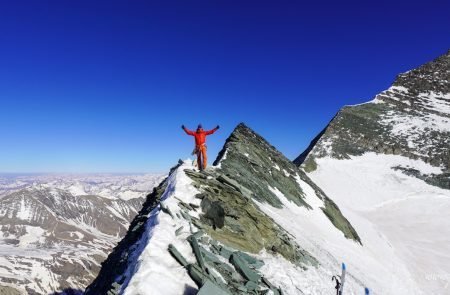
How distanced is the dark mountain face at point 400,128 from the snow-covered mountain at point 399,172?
6.8 inches

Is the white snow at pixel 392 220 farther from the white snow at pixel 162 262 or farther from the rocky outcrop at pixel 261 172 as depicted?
the white snow at pixel 162 262

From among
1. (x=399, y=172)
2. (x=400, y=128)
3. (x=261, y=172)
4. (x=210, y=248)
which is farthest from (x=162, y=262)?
(x=400, y=128)

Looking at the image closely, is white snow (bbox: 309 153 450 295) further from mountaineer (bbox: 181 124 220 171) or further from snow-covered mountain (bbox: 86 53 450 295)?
mountaineer (bbox: 181 124 220 171)

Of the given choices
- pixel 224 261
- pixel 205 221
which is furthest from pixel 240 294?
pixel 205 221

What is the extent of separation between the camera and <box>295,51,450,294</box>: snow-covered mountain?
117ft

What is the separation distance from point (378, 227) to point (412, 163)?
32.3 metres

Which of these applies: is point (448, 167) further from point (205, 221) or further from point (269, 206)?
point (205, 221)

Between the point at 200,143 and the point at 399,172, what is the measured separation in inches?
2135

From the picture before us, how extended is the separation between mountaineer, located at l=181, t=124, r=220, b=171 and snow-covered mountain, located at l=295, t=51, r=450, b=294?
12.1m

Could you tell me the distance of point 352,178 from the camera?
6147 centimetres

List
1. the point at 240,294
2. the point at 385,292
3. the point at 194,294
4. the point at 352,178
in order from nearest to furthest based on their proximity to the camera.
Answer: the point at 194,294, the point at 240,294, the point at 385,292, the point at 352,178

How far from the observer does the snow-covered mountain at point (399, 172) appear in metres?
35.8

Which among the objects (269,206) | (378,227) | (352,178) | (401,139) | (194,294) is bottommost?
(194,294)

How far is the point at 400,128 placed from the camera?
84.8m
